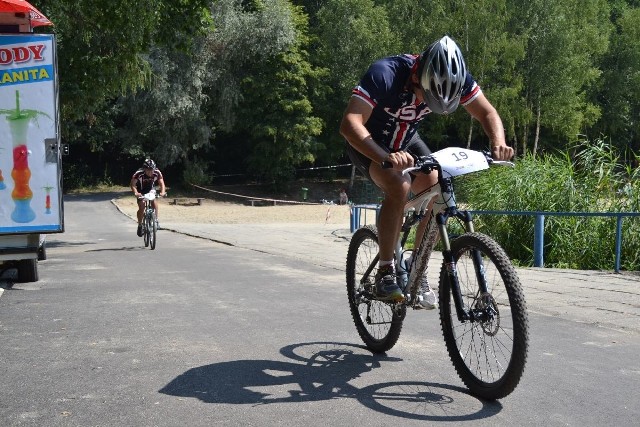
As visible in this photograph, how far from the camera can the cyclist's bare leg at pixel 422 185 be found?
4680 millimetres

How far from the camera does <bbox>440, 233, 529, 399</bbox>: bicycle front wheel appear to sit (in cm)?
391

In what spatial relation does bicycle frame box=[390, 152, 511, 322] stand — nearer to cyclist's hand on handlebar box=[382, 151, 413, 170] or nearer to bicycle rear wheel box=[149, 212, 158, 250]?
cyclist's hand on handlebar box=[382, 151, 413, 170]

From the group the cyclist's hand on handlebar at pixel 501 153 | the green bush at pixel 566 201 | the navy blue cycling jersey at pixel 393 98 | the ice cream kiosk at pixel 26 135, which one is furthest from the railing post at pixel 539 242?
the cyclist's hand on handlebar at pixel 501 153

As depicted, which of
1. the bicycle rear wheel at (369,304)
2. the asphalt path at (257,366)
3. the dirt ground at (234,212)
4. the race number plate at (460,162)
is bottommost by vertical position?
the dirt ground at (234,212)

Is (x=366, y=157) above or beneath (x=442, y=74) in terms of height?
beneath

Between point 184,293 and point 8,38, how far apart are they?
3.47 metres

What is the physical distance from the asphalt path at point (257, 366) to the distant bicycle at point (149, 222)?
6121 mm

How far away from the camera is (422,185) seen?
4.76 m

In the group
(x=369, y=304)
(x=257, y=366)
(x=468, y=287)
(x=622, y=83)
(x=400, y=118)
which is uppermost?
(x=622, y=83)

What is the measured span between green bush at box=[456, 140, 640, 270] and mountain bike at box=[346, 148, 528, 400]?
7.64 meters

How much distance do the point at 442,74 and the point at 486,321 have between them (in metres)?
1.36

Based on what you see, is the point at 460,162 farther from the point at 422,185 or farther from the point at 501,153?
the point at 422,185

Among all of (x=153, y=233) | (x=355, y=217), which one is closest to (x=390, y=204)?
(x=153, y=233)

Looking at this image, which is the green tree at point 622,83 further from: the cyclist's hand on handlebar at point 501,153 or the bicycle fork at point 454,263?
the bicycle fork at point 454,263
